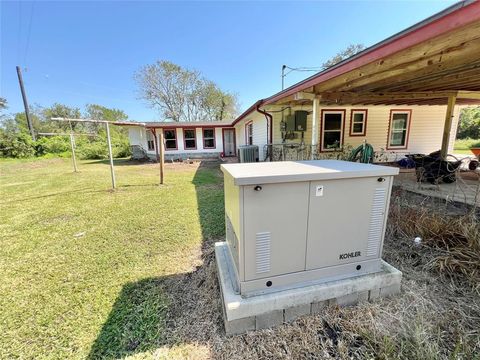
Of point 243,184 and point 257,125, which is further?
point 257,125

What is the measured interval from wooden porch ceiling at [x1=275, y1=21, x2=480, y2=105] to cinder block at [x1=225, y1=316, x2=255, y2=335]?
118 inches

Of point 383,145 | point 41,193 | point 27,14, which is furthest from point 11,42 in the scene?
point 383,145

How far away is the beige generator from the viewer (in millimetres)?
1575

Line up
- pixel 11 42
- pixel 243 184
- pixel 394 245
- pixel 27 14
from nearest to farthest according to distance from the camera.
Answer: pixel 243 184 < pixel 394 245 < pixel 27 14 < pixel 11 42

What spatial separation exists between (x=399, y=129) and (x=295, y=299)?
10071mm

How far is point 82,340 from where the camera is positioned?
170cm

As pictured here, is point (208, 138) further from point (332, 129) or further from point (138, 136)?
point (332, 129)

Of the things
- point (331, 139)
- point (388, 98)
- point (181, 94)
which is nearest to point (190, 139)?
point (331, 139)

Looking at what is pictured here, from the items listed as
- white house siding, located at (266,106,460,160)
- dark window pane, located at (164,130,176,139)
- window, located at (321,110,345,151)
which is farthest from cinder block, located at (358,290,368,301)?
dark window pane, located at (164,130,176,139)

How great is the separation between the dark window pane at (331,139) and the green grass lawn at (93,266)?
534cm

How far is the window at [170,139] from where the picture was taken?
1518cm

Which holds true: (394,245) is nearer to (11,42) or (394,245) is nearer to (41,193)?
(41,193)

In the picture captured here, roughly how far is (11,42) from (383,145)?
33.4 m

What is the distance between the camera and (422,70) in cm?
360
